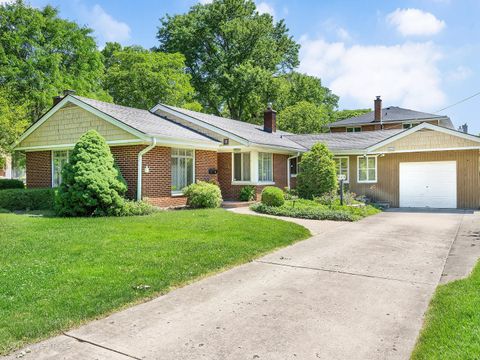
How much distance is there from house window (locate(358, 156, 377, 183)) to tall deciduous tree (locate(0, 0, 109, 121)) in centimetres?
2137

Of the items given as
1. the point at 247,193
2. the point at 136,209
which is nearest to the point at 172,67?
the point at 247,193

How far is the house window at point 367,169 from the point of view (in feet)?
67.4

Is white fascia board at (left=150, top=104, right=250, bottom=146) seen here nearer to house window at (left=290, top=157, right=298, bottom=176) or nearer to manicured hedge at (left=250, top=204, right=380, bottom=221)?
manicured hedge at (left=250, top=204, right=380, bottom=221)

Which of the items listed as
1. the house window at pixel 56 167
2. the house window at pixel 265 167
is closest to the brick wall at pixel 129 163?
the house window at pixel 56 167

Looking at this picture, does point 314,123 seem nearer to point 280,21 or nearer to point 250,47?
point 250,47

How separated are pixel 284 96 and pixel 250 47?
255 inches

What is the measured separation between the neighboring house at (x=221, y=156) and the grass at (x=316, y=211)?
291cm

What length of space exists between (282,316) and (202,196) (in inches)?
427

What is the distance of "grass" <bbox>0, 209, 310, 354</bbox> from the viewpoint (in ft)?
15.6

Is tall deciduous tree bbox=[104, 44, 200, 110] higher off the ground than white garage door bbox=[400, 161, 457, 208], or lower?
higher

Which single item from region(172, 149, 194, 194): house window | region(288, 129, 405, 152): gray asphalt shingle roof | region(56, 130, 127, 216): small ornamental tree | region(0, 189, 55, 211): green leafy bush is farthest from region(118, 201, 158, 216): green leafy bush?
region(288, 129, 405, 152): gray asphalt shingle roof

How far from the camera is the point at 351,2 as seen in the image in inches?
535

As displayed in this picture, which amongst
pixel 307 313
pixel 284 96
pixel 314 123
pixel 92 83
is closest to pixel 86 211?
pixel 307 313

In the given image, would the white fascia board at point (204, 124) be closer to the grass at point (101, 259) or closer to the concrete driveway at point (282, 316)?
the grass at point (101, 259)
